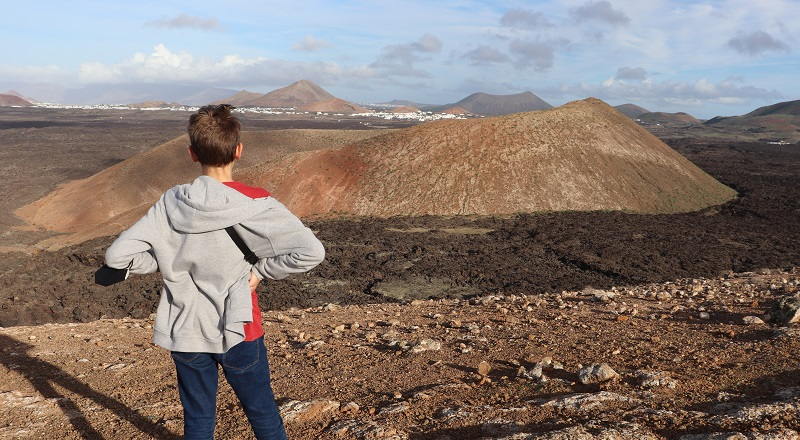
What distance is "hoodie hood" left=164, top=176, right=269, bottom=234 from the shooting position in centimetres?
260

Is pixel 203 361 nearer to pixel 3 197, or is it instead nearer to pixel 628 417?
pixel 628 417

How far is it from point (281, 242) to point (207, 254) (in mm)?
339

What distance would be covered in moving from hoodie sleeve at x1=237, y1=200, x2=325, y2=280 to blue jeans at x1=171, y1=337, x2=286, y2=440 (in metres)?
0.40

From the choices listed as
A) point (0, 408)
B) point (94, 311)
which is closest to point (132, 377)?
point (0, 408)

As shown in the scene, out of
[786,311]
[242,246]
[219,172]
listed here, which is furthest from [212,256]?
[786,311]

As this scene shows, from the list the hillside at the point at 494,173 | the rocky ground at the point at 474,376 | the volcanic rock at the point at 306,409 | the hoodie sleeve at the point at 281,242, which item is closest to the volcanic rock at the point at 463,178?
the hillside at the point at 494,173

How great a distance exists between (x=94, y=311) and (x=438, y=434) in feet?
44.5

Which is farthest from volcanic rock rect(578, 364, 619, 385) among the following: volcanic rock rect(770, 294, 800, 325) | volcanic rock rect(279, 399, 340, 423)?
volcanic rock rect(770, 294, 800, 325)

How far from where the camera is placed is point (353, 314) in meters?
8.83

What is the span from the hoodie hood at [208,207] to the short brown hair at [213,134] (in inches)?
4.3

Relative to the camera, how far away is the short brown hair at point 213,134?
262 cm

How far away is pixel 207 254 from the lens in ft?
8.80

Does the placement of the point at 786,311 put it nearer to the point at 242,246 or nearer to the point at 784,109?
the point at 242,246

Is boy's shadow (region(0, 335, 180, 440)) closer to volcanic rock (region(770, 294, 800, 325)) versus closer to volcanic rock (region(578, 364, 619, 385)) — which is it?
volcanic rock (region(578, 364, 619, 385))
